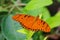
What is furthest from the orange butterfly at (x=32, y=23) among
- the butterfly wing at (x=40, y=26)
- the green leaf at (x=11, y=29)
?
the green leaf at (x=11, y=29)

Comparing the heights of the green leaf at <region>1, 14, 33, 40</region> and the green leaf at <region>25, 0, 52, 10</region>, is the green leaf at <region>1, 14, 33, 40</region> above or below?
below

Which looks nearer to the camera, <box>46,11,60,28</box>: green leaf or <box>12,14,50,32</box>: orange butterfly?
<box>12,14,50,32</box>: orange butterfly

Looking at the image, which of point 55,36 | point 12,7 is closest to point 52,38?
point 55,36

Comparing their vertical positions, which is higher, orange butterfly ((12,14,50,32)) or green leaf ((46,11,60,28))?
orange butterfly ((12,14,50,32))

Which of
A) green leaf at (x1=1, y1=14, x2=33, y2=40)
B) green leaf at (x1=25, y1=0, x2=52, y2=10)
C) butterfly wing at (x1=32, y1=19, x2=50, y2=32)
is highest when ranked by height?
green leaf at (x1=25, y1=0, x2=52, y2=10)

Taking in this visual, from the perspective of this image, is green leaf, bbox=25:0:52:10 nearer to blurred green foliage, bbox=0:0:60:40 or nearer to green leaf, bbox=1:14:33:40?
blurred green foliage, bbox=0:0:60:40

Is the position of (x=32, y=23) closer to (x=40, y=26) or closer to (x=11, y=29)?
(x=40, y=26)

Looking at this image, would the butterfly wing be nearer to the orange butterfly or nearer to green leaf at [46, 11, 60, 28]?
the orange butterfly

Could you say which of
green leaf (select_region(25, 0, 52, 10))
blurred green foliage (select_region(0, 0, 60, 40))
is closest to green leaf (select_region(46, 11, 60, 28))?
blurred green foliage (select_region(0, 0, 60, 40))
